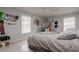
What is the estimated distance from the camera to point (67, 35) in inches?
66.6

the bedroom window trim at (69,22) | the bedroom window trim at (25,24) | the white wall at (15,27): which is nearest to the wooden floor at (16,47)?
the white wall at (15,27)

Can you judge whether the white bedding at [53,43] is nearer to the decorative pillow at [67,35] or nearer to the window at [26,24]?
the decorative pillow at [67,35]

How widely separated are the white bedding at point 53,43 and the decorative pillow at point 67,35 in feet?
0.25

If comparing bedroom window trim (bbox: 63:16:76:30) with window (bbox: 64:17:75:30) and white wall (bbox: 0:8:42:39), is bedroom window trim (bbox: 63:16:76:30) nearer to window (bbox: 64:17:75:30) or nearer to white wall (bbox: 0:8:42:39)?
window (bbox: 64:17:75:30)

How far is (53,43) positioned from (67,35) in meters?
0.32

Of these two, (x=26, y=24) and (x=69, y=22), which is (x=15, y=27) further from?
(x=69, y=22)

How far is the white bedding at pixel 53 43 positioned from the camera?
5.08ft

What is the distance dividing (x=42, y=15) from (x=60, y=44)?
672mm

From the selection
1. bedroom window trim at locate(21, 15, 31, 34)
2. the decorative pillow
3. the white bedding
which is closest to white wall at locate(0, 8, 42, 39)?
bedroom window trim at locate(21, 15, 31, 34)

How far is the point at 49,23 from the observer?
174 cm

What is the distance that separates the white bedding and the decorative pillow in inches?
3.0
